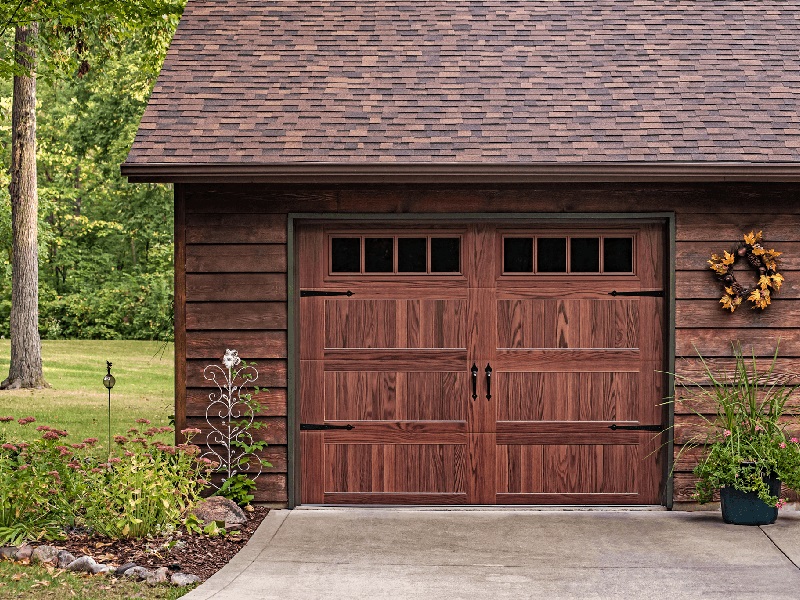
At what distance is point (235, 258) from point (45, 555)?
246 cm

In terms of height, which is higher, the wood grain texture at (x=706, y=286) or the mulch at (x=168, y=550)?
the wood grain texture at (x=706, y=286)

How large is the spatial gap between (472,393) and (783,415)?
87.8 inches

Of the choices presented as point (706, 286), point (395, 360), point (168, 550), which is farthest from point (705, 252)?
point (168, 550)

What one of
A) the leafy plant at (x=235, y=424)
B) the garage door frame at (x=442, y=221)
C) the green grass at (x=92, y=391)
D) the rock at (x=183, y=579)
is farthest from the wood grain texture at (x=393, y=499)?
the green grass at (x=92, y=391)

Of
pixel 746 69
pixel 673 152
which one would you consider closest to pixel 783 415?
pixel 673 152

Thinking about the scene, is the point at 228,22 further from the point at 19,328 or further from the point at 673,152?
the point at 19,328

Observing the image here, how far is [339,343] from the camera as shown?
23.9 ft

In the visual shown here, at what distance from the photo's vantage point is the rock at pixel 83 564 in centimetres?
541

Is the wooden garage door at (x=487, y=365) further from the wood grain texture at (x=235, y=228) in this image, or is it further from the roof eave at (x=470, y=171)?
the roof eave at (x=470, y=171)

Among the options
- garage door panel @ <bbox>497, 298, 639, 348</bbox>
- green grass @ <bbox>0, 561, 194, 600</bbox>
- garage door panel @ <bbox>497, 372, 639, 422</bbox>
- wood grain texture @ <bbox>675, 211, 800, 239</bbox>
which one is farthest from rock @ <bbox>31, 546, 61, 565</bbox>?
wood grain texture @ <bbox>675, 211, 800, 239</bbox>

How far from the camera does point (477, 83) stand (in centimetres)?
766

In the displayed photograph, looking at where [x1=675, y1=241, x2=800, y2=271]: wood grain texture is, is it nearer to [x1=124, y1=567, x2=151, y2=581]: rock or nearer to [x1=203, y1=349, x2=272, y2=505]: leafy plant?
[x1=203, y1=349, x2=272, y2=505]: leafy plant

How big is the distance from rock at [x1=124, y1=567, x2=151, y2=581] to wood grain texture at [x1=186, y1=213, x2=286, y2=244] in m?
2.59

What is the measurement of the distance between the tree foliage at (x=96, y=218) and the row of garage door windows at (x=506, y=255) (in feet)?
42.5
